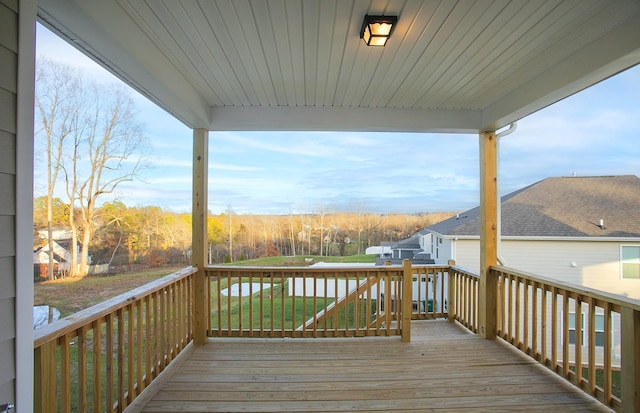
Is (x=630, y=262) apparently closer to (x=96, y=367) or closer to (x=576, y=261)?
(x=576, y=261)

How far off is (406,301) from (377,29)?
104 inches

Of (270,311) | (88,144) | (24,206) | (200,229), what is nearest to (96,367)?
(24,206)

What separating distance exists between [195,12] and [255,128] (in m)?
1.80

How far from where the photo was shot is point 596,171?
282cm

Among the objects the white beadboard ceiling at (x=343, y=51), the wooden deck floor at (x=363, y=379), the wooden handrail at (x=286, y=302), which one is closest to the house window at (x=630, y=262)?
the wooden deck floor at (x=363, y=379)

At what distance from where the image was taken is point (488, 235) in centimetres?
345

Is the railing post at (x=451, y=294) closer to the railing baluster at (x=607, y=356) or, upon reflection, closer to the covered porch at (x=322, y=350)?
the covered porch at (x=322, y=350)

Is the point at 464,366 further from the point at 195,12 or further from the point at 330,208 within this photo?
the point at 195,12

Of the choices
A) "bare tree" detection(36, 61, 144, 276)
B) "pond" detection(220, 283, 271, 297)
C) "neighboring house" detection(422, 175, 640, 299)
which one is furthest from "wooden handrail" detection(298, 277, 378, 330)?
"bare tree" detection(36, 61, 144, 276)

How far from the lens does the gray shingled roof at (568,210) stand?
2.60 metres

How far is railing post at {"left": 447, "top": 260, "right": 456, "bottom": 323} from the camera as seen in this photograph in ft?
13.3

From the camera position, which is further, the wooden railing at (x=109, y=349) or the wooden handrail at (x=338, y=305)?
the wooden handrail at (x=338, y=305)

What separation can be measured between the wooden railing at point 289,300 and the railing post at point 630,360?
5.43 ft

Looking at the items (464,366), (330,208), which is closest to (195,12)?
(330,208)
